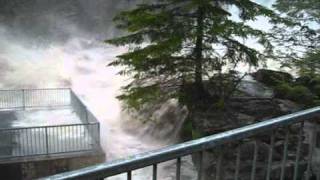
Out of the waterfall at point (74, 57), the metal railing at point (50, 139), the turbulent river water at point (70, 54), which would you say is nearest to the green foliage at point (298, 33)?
the waterfall at point (74, 57)

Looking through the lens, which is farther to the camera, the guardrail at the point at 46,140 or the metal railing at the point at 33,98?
the metal railing at the point at 33,98


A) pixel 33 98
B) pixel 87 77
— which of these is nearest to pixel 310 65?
pixel 33 98

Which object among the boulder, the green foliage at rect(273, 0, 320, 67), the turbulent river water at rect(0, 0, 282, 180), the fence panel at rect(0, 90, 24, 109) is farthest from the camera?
the turbulent river water at rect(0, 0, 282, 180)

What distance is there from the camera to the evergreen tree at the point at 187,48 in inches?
481

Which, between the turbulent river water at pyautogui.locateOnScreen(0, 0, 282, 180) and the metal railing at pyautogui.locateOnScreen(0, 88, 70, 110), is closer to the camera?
the metal railing at pyautogui.locateOnScreen(0, 88, 70, 110)

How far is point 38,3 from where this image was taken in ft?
103

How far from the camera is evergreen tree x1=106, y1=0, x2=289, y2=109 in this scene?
1221cm

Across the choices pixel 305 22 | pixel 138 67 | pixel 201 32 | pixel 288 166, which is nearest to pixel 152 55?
pixel 138 67

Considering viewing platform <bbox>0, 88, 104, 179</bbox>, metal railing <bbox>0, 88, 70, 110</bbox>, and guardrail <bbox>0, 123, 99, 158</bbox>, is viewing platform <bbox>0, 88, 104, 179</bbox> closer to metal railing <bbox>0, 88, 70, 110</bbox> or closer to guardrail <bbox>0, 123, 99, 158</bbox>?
guardrail <bbox>0, 123, 99, 158</bbox>

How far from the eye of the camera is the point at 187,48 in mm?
13047

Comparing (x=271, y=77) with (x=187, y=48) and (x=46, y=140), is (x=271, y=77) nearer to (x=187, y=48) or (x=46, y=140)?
(x=187, y=48)

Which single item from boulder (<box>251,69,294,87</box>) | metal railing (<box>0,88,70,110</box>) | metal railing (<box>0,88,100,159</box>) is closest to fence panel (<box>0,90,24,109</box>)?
metal railing (<box>0,88,70,110</box>)

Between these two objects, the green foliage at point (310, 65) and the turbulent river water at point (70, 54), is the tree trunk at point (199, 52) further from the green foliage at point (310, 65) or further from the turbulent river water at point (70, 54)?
the turbulent river water at point (70, 54)

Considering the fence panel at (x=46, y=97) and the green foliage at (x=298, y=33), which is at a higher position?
the green foliage at (x=298, y=33)
